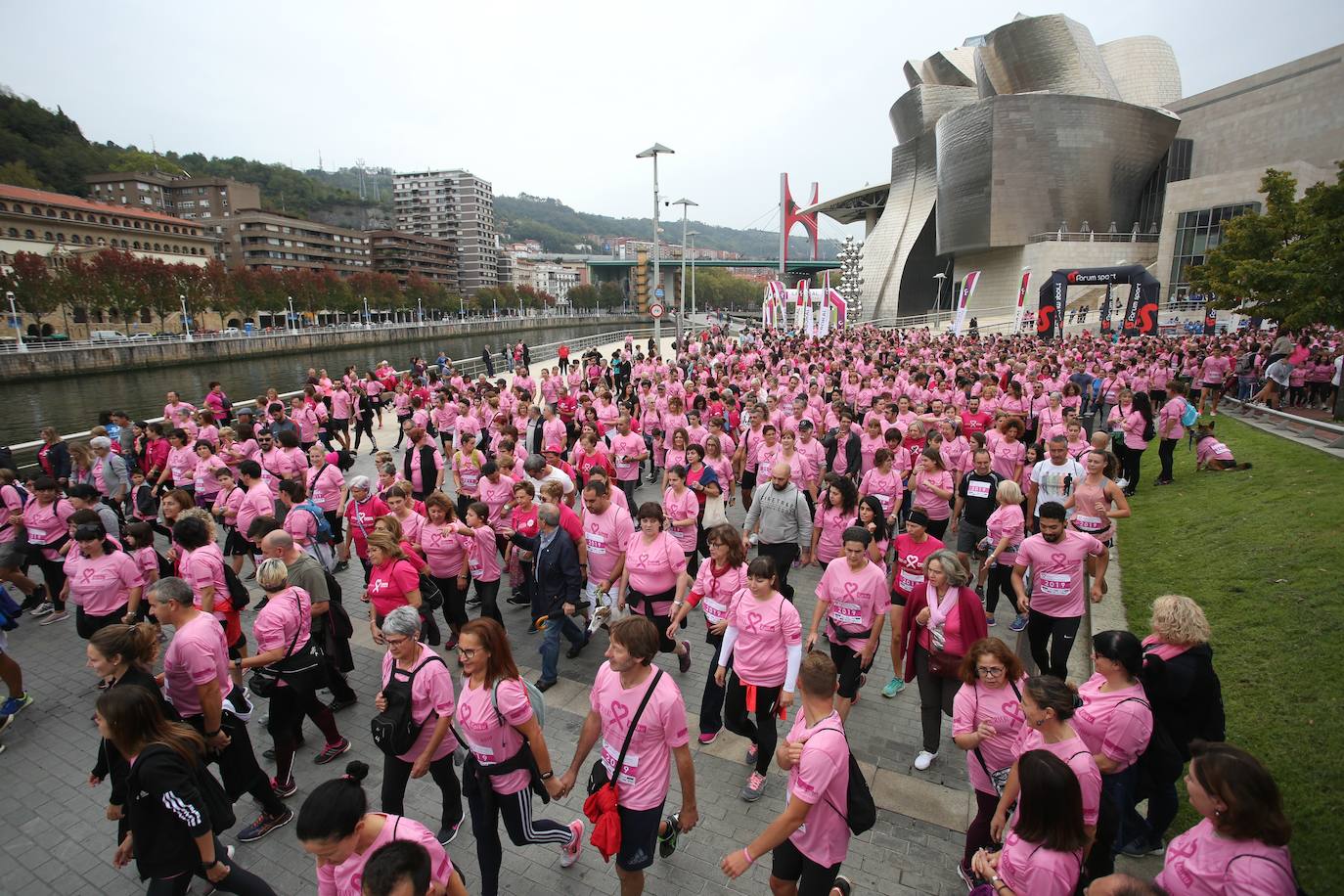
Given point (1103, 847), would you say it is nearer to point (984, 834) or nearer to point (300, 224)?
point (984, 834)

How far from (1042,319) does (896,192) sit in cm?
4608

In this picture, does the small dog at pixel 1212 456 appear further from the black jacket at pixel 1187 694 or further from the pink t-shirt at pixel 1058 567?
the black jacket at pixel 1187 694

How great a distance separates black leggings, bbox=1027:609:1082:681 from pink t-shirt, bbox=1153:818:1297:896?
8.91ft

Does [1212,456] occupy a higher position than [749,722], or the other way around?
[1212,456]

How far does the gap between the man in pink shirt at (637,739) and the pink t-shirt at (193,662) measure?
233cm

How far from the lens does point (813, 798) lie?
8.80ft

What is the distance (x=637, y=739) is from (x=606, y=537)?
272cm

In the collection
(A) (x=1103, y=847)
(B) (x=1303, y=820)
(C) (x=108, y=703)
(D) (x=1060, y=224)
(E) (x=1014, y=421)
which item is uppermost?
(D) (x=1060, y=224)

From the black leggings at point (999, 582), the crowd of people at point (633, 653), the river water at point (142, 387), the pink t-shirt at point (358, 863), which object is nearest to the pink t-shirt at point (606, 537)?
the crowd of people at point (633, 653)

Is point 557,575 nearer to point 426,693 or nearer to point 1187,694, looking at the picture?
point 426,693

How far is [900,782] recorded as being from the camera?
4.50 m

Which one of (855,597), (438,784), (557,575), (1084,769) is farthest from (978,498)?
(438,784)

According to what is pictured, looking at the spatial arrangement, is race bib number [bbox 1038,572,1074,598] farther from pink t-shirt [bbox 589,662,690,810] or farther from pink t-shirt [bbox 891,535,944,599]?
pink t-shirt [bbox 589,662,690,810]

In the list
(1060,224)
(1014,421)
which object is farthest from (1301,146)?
(1014,421)
